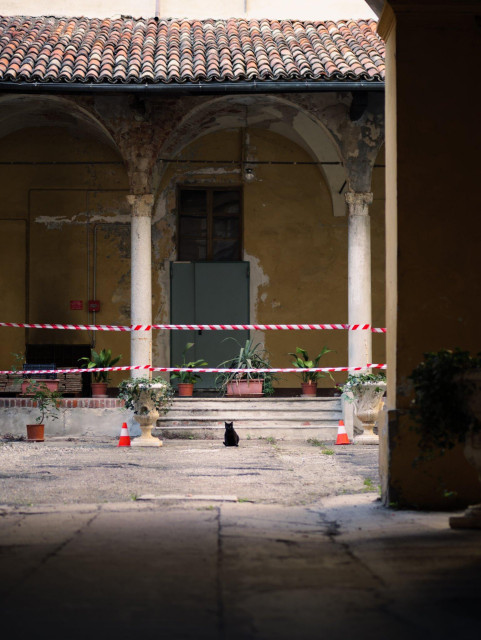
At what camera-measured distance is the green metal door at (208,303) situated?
15416 mm

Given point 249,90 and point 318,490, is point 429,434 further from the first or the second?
point 249,90

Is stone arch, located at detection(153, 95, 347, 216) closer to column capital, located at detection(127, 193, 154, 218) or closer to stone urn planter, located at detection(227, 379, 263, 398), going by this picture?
column capital, located at detection(127, 193, 154, 218)

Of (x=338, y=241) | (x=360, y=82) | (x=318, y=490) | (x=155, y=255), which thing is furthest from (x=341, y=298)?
(x=318, y=490)

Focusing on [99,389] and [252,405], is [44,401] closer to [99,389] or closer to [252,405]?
[99,389]

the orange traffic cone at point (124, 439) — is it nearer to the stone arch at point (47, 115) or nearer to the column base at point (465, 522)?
the stone arch at point (47, 115)

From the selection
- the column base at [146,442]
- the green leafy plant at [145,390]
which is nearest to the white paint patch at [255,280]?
the green leafy plant at [145,390]

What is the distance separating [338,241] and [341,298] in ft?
3.14

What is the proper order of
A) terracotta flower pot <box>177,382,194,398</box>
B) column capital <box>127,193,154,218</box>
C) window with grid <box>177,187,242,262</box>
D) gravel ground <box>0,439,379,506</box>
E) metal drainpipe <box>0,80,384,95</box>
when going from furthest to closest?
window with grid <box>177,187,242,262</box> < terracotta flower pot <box>177,382,194,398</box> < column capital <box>127,193,154,218</box> < metal drainpipe <box>0,80,384,95</box> < gravel ground <box>0,439,379,506</box>

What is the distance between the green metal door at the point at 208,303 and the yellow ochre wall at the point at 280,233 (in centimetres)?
18

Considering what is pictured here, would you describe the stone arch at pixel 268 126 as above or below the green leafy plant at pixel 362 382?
above

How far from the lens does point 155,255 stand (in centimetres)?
1569

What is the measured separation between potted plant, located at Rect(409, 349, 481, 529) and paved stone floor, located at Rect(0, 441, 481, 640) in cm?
51

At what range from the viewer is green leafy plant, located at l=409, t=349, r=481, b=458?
502 centimetres

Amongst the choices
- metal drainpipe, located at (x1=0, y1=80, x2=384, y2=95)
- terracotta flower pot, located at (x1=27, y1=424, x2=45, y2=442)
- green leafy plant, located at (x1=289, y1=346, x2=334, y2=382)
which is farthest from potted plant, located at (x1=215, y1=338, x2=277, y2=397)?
metal drainpipe, located at (x1=0, y1=80, x2=384, y2=95)
